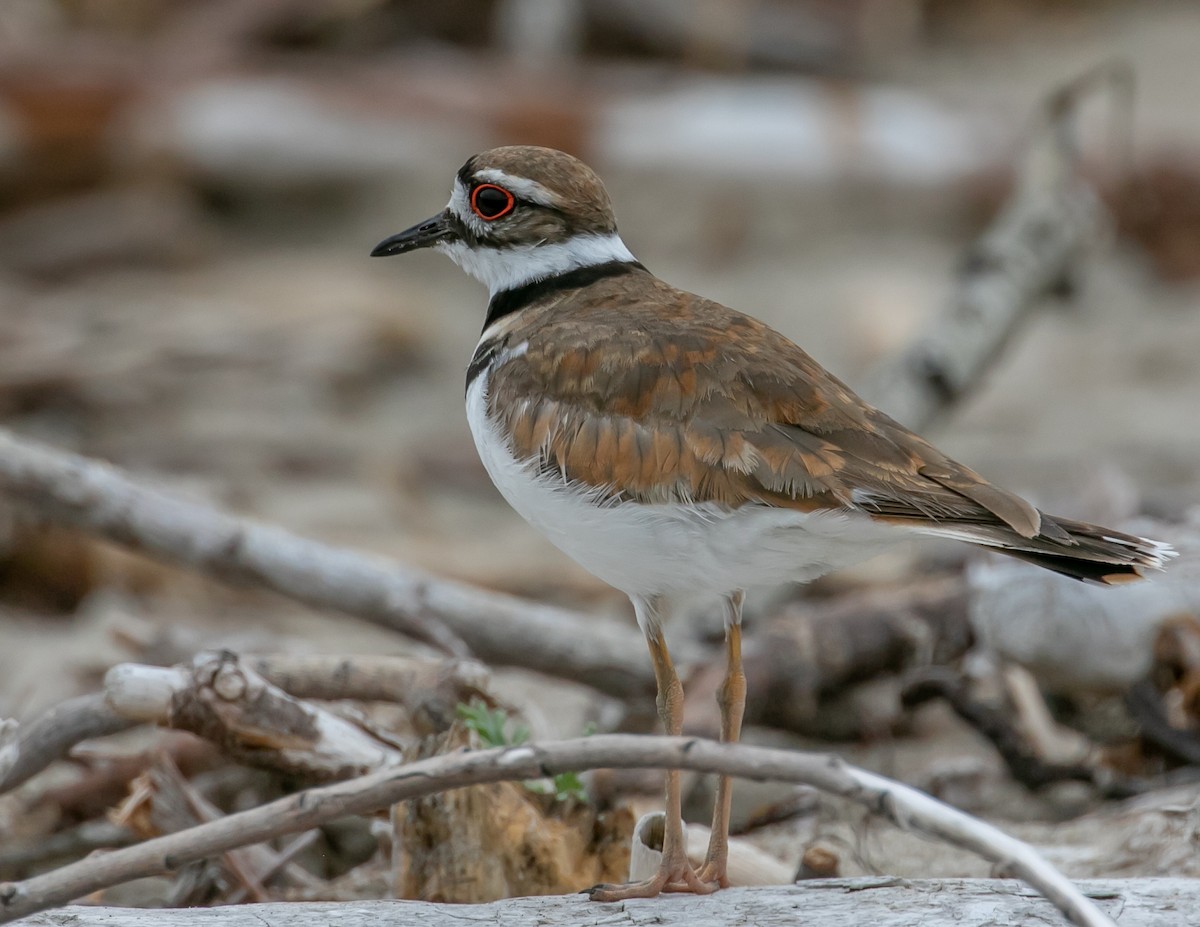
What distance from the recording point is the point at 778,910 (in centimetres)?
233

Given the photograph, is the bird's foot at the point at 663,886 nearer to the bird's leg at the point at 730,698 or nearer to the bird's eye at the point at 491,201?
the bird's leg at the point at 730,698

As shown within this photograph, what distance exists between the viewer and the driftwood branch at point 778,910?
2.26m

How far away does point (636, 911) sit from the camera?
2.38 meters

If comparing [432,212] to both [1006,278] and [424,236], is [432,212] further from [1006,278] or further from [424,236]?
[424,236]

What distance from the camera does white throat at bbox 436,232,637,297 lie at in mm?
3016

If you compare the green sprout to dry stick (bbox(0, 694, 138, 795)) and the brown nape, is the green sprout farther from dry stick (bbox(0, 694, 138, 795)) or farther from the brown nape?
the brown nape

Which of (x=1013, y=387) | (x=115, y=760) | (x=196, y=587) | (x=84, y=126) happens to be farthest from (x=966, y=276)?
(x=84, y=126)

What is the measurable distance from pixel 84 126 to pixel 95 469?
413 cm

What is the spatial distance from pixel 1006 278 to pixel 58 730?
338 centimetres

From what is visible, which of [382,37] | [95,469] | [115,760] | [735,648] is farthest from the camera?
[382,37]

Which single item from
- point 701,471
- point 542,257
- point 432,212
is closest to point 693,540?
point 701,471

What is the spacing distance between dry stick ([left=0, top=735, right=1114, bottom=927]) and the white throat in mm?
1306

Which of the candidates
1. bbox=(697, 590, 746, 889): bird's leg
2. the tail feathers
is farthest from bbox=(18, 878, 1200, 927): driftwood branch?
the tail feathers

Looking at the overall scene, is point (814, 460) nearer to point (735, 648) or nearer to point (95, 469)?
point (735, 648)
